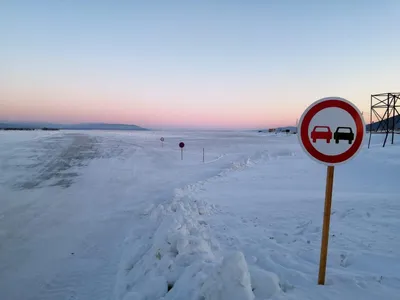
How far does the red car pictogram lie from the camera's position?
2.54 m

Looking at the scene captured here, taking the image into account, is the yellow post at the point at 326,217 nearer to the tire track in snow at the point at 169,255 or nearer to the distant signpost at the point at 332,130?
the distant signpost at the point at 332,130

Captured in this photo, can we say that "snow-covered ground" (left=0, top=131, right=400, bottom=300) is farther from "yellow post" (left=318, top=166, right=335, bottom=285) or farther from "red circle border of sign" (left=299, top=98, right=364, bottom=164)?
Answer: "red circle border of sign" (left=299, top=98, right=364, bottom=164)

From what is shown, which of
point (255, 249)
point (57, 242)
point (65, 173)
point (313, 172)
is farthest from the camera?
point (65, 173)

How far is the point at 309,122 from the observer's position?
259 centimetres

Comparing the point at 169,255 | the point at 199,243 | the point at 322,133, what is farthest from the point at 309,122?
the point at 169,255

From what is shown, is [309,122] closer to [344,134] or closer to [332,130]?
[332,130]

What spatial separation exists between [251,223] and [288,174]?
24.1 ft

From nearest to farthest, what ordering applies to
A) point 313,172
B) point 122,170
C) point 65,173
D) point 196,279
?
point 196,279, point 313,172, point 65,173, point 122,170

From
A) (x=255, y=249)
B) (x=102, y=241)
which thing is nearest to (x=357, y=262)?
(x=255, y=249)

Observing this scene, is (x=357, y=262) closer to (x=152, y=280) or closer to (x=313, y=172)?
(x=152, y=280)

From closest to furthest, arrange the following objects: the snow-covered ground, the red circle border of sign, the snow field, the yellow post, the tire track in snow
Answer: the red circle border of sign
the yellow post
the snow field
the snow-covered ground
the tire track in snow

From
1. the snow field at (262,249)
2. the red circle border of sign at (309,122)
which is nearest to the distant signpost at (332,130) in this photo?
the red circle border of sign at (309,122)

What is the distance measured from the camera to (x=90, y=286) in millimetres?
4000

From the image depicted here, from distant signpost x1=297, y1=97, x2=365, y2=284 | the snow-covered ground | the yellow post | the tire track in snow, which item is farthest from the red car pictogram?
the tire track in snow
